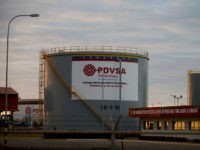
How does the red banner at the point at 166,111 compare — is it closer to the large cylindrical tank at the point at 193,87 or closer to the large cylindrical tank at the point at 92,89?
the large cylindrical tank at the point at 92,89

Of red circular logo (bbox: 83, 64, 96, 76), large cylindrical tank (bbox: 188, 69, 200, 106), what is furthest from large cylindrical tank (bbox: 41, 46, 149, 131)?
large cylindrical tank (bbox: 188, 69, 200, 106)

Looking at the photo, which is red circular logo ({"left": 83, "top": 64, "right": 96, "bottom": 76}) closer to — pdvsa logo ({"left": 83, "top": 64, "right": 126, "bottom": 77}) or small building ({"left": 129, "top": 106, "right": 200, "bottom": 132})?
pdvsa logo ({"left": 83, "top": 64, "right": 126, "bottom": 77})

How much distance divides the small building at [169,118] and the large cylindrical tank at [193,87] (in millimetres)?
11429

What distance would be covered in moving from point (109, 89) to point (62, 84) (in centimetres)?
584

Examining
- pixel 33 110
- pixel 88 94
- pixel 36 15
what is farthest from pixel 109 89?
pixel 33 110

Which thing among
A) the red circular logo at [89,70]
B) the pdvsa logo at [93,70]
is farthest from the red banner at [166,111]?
the red circular logo at [89,70]

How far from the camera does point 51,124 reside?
64.6 meters

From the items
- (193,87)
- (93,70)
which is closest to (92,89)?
(93,70)

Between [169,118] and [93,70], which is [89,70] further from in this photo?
[169,118]

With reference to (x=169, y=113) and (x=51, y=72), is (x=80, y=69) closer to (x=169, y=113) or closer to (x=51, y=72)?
(x=51, y=72)

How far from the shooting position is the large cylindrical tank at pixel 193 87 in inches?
2896

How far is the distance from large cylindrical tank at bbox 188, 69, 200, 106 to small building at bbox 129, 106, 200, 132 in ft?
37.5

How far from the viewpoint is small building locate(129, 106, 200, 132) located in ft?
186

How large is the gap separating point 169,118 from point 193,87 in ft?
46.6
